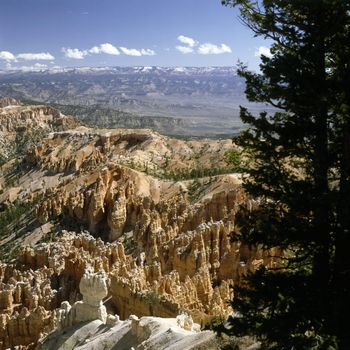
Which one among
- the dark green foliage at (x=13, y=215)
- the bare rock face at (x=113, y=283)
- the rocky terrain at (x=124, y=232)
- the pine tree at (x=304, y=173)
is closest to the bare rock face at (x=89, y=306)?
the bare rock face at (x=113, y=283)

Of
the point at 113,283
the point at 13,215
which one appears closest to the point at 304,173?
the point at 113,283

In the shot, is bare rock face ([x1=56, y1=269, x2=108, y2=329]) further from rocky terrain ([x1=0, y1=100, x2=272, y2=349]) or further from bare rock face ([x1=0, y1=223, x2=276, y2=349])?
rocky terrain ([x1=0, y1=100, x2=272, y2=349])

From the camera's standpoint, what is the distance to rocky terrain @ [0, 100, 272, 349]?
138 feet

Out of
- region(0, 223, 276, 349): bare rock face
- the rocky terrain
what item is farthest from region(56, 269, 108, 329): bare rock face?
the rocky terrain

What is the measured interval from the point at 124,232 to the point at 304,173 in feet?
208

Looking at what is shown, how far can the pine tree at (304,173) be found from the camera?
1225 centimetres

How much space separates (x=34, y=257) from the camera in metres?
62.8

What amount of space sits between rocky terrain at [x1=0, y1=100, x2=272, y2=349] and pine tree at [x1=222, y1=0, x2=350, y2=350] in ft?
5.87

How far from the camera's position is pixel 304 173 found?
13906 millimetres

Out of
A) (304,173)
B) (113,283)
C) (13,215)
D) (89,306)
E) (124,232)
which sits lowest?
(13,215)

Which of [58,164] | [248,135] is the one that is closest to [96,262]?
[248,135]

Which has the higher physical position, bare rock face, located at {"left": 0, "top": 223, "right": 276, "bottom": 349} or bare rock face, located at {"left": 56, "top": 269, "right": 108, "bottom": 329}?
bare rock face, located at {"left": 56, "top": 269, "right": 108, "bottom": 329}

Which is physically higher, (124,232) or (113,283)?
(113,283)

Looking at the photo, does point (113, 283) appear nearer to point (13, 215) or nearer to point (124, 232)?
point (124, 232)
